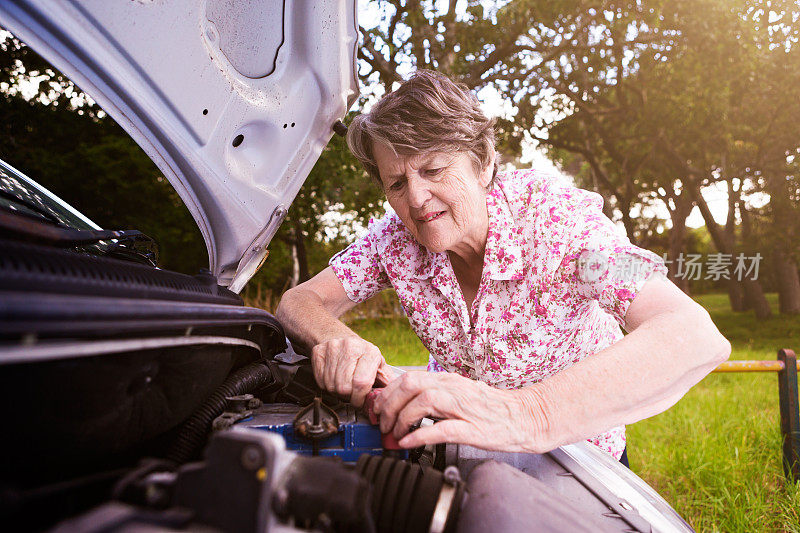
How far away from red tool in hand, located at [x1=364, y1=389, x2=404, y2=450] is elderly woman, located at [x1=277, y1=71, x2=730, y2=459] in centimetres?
2

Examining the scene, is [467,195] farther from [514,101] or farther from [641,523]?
[514,101]

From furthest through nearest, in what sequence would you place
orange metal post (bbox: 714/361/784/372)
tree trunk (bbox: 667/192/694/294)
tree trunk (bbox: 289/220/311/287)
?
tree trunk (bbox: 667/192/694/294)
tree trunk (bbox: 289/220/311/287)
orange metal post (bbox: 714/361/784/372)

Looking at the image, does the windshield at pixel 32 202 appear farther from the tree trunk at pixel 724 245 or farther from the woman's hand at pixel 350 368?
the tree trunk at pixel 724 245

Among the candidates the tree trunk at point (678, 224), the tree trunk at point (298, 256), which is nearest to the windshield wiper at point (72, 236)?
the tree trunk at point (298, 256)

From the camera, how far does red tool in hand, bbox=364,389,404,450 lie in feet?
3.55

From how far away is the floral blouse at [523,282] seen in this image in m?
1.49

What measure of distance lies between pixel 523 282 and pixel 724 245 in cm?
1143

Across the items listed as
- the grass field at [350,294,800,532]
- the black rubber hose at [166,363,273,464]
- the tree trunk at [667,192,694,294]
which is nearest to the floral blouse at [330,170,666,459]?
the black rubber hose at [166,363,273,464]

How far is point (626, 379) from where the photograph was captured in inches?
46.9

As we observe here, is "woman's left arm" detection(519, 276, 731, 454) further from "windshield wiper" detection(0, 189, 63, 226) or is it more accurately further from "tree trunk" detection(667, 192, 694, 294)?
"tree trunk" detection(667, 192, 694, 294)

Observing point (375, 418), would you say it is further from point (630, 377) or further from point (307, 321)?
point (307, 321)

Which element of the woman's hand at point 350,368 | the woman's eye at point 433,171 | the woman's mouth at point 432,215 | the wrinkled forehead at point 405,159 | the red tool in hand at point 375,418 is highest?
the wrinkled forehead at point 405,159

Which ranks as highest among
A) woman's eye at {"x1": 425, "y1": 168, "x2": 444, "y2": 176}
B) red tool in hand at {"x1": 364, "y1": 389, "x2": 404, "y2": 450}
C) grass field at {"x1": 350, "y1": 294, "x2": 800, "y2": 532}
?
woman's eye at {"x1": 425, "y1": 168, "x2": 444, "y2": 176}

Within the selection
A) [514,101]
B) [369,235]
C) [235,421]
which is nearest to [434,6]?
[514,101]
